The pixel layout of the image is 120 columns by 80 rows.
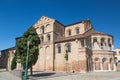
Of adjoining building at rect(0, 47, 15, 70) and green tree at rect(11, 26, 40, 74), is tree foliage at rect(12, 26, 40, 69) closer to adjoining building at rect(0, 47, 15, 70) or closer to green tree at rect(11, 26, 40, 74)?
green tree at rect(11, 26, 40, 74)

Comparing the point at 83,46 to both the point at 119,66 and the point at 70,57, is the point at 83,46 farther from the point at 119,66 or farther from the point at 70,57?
the point at 119,66

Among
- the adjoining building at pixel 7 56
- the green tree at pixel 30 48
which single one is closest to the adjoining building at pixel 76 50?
the green tree at pixel 30 48

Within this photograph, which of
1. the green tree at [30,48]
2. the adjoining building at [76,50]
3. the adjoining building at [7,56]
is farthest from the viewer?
the adjoining building at [7,56]

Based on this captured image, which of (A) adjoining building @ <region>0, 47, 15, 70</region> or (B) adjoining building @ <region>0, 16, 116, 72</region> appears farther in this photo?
(A) adjoining building @ <region>0, 47, 15, 70</region>

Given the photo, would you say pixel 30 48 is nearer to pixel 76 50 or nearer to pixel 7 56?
pixel 76 50

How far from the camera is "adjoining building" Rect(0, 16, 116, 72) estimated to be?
119ft

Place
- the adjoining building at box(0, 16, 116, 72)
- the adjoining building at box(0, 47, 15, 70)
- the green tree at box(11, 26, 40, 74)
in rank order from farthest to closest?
1. the adjoining building at box(0, 47, 15, 70)
2. the adjoining building at box(0, 16, 116, 72)
3. the green tree at box(11, 26, 40, 74)

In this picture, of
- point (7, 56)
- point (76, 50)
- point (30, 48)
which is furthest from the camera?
point (7, 56)

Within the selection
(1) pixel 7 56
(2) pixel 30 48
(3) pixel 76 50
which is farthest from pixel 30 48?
(1) pixel 7 56

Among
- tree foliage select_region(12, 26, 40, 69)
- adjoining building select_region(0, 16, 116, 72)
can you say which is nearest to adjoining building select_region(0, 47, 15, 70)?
adjoining building select_region(0, 16, 116, 72)

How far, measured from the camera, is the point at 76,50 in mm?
36969

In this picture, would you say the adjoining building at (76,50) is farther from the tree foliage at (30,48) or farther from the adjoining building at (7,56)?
the adjoining building at (7,56)

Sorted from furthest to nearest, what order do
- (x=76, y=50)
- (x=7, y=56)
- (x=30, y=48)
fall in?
1. (x=7, y=56)
2. (x=76, y=50)
3. (x=30, y=48)

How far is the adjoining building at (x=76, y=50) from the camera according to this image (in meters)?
36.2
